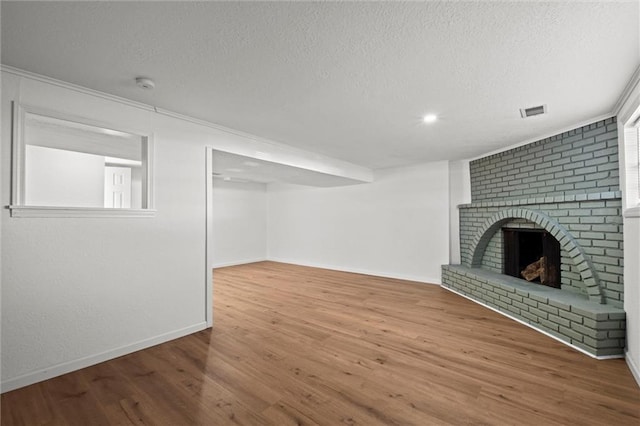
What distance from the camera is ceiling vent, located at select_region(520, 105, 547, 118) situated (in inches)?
103

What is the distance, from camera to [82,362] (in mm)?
2242

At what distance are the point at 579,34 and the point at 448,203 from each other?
144 inches

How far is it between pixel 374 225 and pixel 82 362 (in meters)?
4.90

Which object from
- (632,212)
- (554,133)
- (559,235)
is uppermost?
(554,133)

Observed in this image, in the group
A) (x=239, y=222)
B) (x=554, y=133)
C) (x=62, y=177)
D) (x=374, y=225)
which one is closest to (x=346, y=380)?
(x=554, y=133)

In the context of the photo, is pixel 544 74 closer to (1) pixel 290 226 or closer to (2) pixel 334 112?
(2) pixel 334 112

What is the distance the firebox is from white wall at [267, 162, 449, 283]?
99 cm

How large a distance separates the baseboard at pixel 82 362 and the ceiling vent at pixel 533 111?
396 cm

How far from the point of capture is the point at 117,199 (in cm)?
548

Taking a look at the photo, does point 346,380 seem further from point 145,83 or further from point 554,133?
point 554,133

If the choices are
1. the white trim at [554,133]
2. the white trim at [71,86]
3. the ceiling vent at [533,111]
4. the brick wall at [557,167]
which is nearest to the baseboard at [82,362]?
the white trim at [71,86]

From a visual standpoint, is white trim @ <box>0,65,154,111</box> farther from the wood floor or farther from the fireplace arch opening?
the fireplace arch opening

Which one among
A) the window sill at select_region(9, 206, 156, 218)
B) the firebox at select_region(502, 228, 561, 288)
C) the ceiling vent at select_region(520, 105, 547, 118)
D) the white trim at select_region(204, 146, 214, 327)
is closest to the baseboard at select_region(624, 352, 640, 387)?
the firebox at select_region(502, 228, 561, 288)

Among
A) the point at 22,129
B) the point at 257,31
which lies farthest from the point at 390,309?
the point at 22,129
